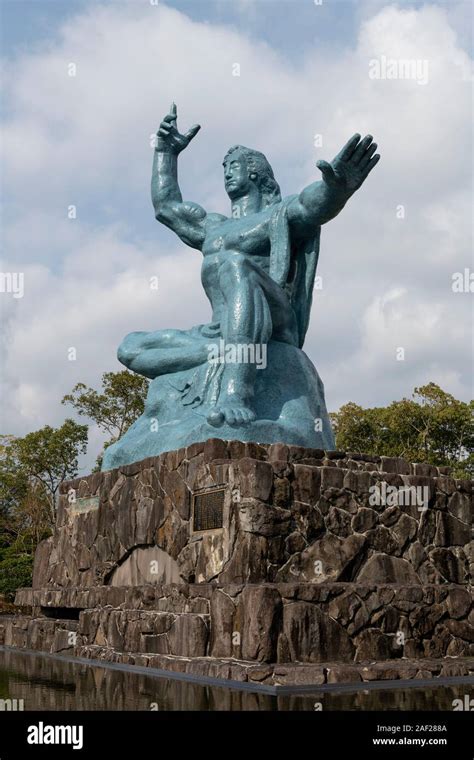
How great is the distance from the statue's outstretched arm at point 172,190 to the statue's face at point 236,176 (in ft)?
1.95

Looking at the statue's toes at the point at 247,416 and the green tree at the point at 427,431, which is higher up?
the green tree at the point at 427,431

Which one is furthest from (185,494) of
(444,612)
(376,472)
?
(444,612)

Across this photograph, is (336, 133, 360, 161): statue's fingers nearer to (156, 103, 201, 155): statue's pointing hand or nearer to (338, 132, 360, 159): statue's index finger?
(338, 132, 360, 159): statue's index finger

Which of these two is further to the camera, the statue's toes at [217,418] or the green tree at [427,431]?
the green tree at [427,431]

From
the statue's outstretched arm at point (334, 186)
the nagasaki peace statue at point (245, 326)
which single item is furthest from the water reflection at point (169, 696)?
the statue's outstretched arm at point (334, 186)

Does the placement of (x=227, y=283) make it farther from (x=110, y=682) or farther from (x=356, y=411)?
(x=356, y=411)

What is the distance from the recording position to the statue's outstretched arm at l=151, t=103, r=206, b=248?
10.3 metres

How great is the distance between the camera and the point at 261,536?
6820mm

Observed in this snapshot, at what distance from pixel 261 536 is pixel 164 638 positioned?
1.05 m

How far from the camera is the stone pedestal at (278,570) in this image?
6.12m

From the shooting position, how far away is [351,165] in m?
8.22

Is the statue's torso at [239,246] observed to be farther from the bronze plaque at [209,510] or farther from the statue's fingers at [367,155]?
the bronze plaque at [209,510]

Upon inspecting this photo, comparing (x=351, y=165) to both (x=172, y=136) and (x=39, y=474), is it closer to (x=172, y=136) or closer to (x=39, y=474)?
(x=172, y=136)

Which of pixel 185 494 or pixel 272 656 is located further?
pixel 185 494
